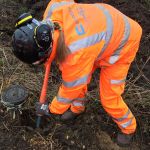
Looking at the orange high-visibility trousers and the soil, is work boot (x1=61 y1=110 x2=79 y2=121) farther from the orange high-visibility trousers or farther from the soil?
the orange high-visibility trousers

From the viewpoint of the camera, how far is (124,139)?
399 cm

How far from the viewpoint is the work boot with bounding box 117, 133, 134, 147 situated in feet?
13.1

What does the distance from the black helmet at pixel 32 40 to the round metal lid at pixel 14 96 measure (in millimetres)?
860

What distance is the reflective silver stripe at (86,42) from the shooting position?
2961 millimetres

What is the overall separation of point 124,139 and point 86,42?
56.8 inches

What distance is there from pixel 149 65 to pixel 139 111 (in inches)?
30.8

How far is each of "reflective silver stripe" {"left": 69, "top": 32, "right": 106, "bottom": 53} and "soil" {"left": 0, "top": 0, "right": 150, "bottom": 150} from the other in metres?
1.32

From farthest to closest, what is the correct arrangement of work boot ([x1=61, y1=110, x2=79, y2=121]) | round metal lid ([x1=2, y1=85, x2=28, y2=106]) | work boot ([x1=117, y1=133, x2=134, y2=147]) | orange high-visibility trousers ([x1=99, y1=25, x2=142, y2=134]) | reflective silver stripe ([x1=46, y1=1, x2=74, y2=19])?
work boot ([x1=61, y1=110, x2=79, y2=121]) < work boot ([x1=117, y1=133, x2=134, y2=147]) < round metal lid ([x1=2, y1=85, x2=28, y2=106]) < orange high-visibility trousers ([x1=99, y1=25, x2=142, y2=134]) < reflective silver stripe ([x1=46, y1=1, x2=74, y2=19])

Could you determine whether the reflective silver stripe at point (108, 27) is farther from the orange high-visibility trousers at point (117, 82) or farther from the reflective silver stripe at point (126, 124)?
the reflective silver stripe at point (126, 124)

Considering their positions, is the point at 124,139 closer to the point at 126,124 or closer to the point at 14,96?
Answer: the point at 126,124

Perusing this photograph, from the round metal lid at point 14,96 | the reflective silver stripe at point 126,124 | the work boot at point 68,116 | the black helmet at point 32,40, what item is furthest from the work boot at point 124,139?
the black helmet at point 32,40

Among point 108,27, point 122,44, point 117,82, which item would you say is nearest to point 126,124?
point 117,82

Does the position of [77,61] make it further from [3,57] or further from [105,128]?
[3,57]

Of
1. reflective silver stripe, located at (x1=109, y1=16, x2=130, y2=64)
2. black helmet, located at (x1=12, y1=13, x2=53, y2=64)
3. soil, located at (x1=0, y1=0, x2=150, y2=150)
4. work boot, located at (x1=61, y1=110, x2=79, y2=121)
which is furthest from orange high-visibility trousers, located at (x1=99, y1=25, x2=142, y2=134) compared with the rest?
black helmet, located at (x1=12, y1=13, x2=53, y2=64)
